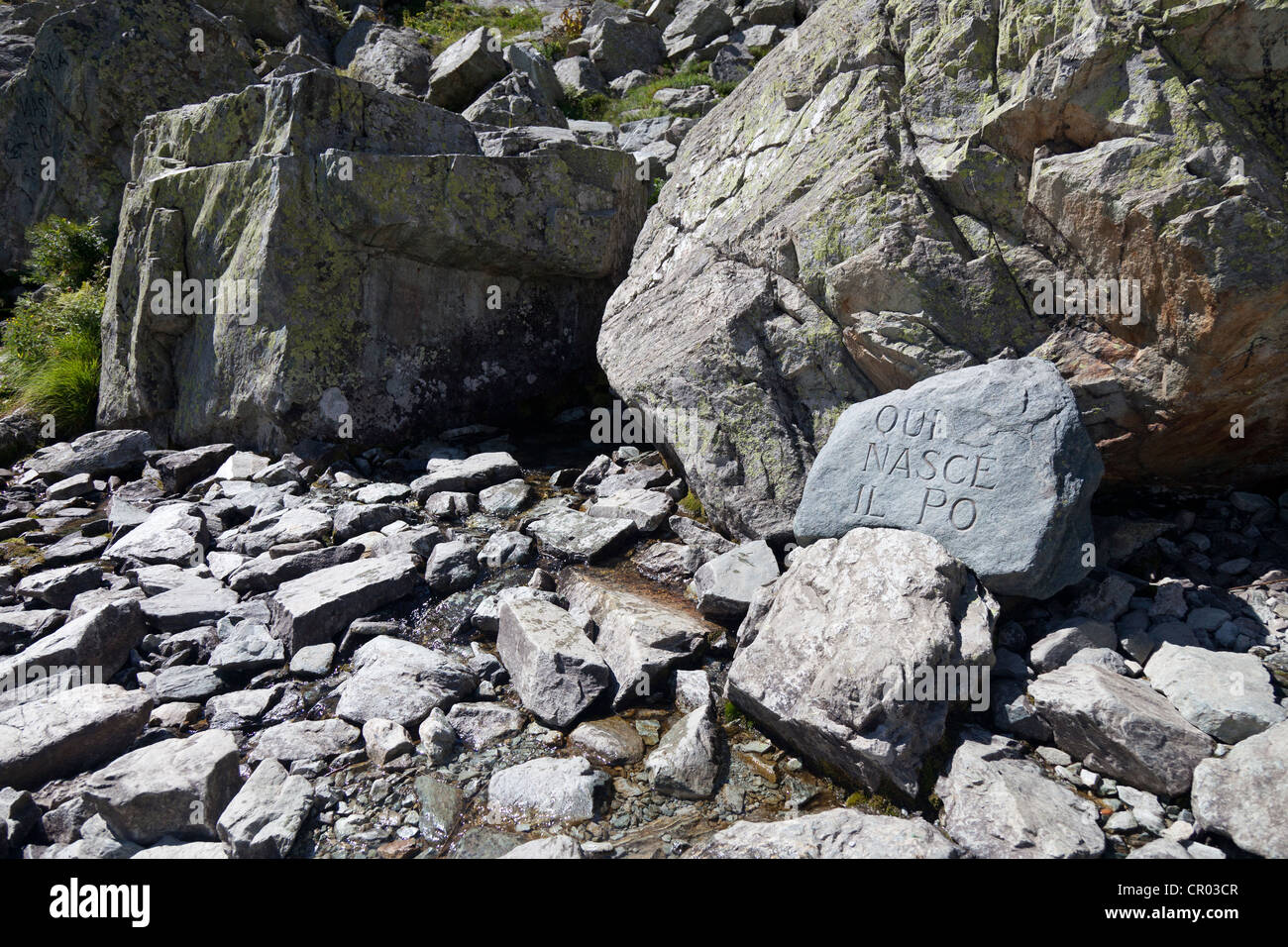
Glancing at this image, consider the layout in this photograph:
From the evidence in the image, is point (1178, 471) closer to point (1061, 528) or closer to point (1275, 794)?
point (1061, 528)

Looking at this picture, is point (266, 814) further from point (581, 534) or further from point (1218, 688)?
point (1218, 688)

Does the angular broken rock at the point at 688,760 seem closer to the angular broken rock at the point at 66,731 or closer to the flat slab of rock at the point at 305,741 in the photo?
the flat slab of rock at the point at 305,741

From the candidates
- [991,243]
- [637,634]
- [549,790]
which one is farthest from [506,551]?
[991,243]

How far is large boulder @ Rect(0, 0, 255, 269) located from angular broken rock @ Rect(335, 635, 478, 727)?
13155mm

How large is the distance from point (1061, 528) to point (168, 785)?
513 cm

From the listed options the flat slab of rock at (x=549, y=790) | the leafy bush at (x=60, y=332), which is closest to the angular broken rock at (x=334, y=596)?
the flat slab of rock at (x=549, y=790)

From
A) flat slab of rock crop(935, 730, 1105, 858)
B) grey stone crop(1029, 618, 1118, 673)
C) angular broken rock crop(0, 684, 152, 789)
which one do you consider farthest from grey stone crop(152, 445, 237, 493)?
grey stone crop(1029, 618, 1118, 673)

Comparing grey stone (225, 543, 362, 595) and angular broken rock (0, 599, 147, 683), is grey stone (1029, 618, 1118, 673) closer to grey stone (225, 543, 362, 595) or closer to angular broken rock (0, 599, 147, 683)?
grey stone (225, 543, 362, 595)

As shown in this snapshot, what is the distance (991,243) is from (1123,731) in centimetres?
360

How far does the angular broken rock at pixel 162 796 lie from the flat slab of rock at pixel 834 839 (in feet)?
A: 8.15

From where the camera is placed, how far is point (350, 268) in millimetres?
9125

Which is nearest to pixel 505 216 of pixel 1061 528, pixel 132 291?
pixel 132 291

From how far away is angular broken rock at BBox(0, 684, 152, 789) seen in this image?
15.1 feet

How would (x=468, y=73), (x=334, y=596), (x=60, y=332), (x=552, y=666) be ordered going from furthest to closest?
(x=468, y=73) < (x=60, y=332) < (x=334, y=596) < (x=552, y=666)
